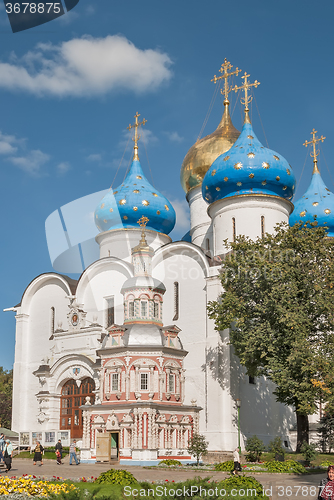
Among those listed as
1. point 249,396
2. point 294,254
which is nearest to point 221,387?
point 249,396

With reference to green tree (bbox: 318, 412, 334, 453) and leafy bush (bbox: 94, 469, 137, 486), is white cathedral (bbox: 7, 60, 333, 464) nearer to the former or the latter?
green tree (bbox: 318, 412, 334, 453)

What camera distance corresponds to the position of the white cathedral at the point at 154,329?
19.2 m

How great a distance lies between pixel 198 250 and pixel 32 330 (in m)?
9.05

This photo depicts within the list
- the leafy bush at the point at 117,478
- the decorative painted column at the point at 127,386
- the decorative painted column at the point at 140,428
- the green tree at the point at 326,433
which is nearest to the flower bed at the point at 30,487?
the leafy bush at the point at 117,478

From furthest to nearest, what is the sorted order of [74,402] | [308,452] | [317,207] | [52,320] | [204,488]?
[317,207]
[52,320]
[74,402]
[308,452]
[204,488]

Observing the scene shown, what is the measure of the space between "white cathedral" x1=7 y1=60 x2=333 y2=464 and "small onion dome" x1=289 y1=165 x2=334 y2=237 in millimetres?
71

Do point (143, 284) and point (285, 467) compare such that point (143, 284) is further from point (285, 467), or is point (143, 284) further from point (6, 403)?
point (6, 403)

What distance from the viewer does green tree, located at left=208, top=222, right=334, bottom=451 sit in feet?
55.9

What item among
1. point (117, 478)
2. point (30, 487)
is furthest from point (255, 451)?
point (30, 487)

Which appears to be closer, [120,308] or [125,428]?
[125,428]

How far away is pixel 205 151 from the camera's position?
28.3m

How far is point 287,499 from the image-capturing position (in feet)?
31.2

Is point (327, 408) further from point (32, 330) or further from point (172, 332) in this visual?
point (32, 330)

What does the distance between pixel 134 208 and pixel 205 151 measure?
4608 mm
